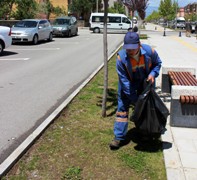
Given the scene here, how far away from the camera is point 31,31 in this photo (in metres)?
22.6

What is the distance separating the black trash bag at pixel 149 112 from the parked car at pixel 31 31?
18674 mm

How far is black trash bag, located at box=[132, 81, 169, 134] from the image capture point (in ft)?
14.9

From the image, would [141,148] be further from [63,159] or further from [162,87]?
[162,87]

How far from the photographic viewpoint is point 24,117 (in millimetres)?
6516

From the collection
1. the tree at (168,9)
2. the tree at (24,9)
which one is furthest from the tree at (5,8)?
the tree at (168,9)

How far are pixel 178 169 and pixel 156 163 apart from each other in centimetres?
28

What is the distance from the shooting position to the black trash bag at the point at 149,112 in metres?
4.54

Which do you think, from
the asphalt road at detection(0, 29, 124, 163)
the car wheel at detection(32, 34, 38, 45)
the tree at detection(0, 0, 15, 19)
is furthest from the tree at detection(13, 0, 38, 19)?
the asphalt road at detection(0, 29, 124, 163)

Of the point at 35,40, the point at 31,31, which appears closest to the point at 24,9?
the point at 35,40

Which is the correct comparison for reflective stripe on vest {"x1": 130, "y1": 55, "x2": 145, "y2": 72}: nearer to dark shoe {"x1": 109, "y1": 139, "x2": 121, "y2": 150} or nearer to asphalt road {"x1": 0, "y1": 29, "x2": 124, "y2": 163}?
dark shoe {"x1": 109, "y1": 139, "x2": 121, "y2": 150}

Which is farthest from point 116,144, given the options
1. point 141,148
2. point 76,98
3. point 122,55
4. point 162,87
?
point 162,87

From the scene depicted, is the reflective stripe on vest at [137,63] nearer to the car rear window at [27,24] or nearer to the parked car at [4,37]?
the parked car at [4,37]

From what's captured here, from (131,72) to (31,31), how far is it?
18886mm

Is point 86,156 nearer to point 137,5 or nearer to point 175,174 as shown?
point 175,174
